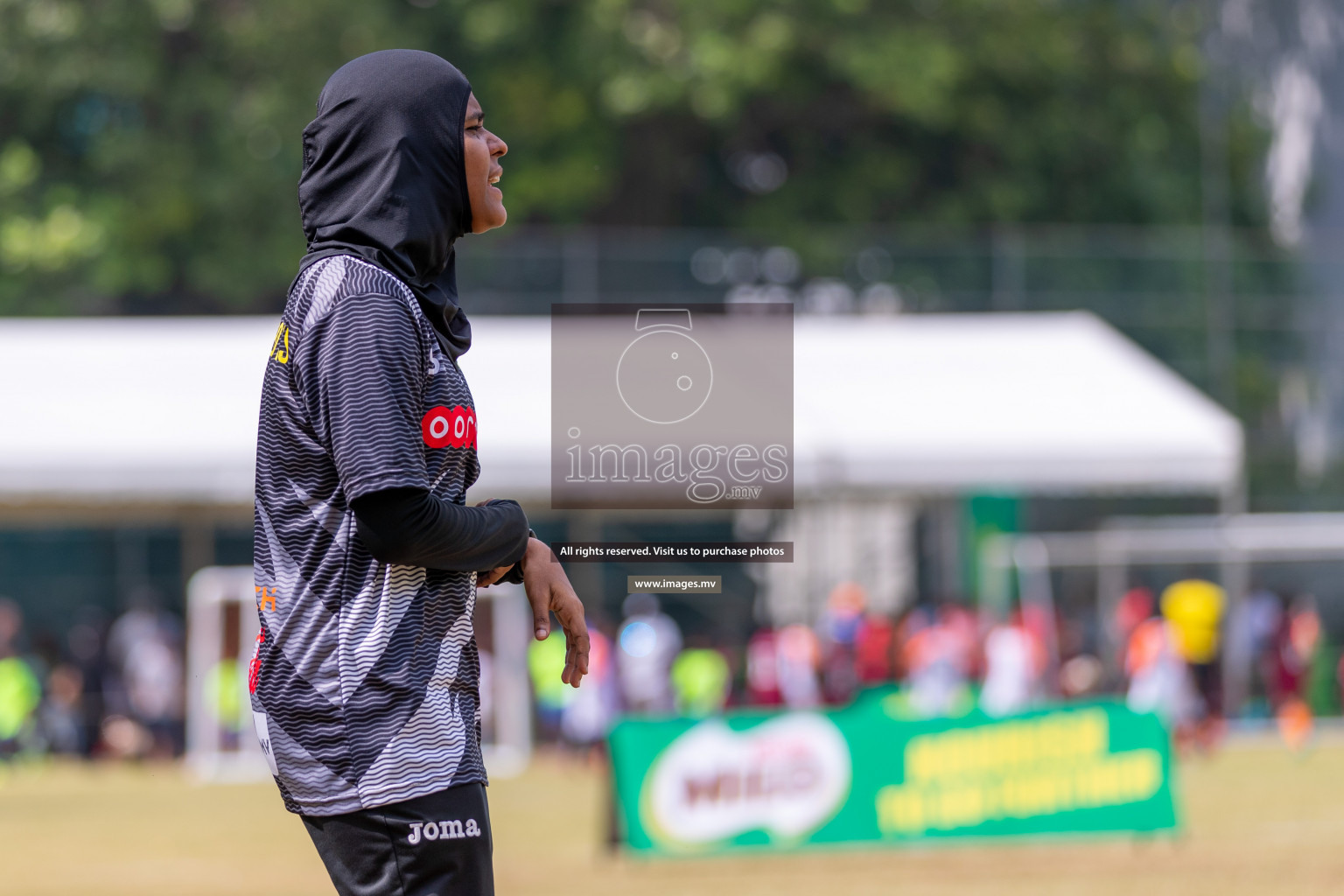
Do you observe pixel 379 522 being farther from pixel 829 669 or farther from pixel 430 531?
pixel 829 669

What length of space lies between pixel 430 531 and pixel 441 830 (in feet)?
1.34

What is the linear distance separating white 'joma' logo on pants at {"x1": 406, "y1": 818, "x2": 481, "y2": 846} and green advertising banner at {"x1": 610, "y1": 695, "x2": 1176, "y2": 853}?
339 inches

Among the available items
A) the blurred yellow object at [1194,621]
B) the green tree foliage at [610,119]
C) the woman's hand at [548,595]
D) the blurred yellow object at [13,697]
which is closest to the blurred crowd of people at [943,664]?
the blurred yellow object at [1194,621]

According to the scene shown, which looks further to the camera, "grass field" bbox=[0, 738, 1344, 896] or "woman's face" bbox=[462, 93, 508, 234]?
"grass field" bbox=[0, 738, 1344, 896]

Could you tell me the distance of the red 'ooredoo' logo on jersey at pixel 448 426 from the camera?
8.43 feet

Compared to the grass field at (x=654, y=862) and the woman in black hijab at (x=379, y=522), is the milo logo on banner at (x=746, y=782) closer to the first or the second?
the grass field at (x=654, y=862)

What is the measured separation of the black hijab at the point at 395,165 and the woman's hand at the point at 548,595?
0.31 metres

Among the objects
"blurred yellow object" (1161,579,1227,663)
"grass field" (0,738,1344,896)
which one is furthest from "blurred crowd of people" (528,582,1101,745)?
"grass field" (0,738,1344,896)

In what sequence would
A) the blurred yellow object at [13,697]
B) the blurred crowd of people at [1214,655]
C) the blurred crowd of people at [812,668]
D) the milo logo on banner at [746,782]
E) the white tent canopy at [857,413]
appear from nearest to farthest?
1. the milo logo on banner at [746,782]
2. the blurred crowd of people at [1214,655]
3. the blurred crowd of people at [812,668]
4. the blurred yellow object at [13,697]
5. the white tent canopy at [857,413]

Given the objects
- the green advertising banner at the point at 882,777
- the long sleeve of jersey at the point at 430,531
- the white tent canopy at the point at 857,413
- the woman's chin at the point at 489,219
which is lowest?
the green advertising banner at the point at 882,777

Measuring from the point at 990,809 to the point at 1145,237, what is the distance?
16.1 metres

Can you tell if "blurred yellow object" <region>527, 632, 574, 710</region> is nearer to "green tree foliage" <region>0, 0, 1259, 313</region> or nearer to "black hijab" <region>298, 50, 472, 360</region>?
"green tree foliage" <region>0, 0, 1259, 313</region>

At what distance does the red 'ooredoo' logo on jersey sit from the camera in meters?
2.57

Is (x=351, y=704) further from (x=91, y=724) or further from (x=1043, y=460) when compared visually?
(x=91, y=724)
